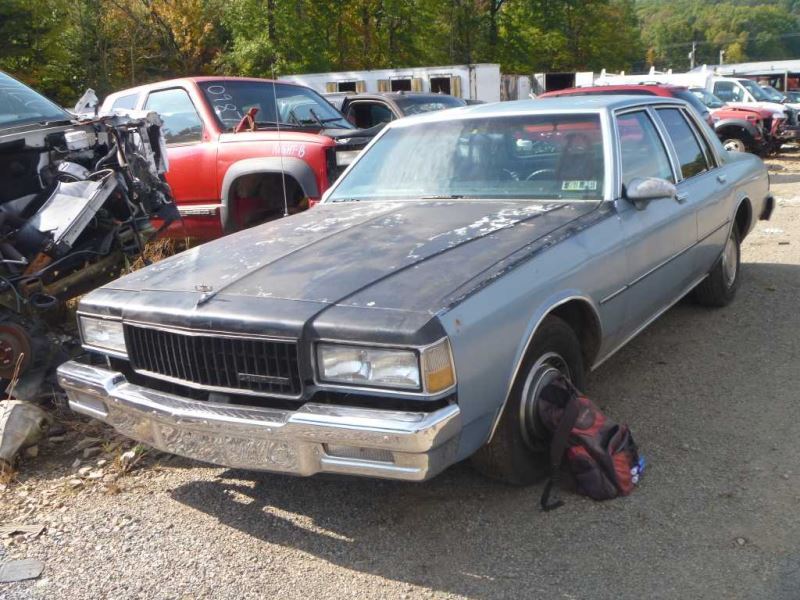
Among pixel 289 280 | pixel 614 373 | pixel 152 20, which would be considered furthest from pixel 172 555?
pixel 152 20

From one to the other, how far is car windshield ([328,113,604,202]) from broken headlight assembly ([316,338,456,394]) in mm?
1663

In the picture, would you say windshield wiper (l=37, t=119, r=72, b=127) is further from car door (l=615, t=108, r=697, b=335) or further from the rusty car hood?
car door (l=615, t=108, r=697, b=335)

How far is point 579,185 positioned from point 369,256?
131 centimetres

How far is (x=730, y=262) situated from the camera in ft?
18.7

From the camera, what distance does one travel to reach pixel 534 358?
10.0ft

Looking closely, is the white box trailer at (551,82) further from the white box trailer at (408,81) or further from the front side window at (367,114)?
the front side window at (367,114)

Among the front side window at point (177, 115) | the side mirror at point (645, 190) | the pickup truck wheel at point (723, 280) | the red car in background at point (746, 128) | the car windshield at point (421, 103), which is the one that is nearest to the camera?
the side mirror at point (645, 190)

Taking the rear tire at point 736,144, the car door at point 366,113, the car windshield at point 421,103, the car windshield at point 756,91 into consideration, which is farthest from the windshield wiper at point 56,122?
the car windshield at point 756,91

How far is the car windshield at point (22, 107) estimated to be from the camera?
523 centimetres

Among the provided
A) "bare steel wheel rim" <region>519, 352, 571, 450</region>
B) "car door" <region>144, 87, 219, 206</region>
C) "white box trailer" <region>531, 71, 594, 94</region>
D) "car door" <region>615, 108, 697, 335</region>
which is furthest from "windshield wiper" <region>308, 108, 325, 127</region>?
"white box trailer" <region>531, 71, 594, 94</region>

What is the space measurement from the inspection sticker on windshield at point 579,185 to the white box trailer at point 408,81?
18327 mm

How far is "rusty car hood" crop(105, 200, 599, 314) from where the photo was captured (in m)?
2.84

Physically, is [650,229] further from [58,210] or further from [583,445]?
[58,210]

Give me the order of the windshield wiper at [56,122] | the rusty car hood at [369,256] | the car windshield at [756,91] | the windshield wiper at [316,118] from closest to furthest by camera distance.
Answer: the rusty car hood at [369,256], the windshield wiper at [56,122], the windshield wiper at [316,118], the car windshield at [756,91]
